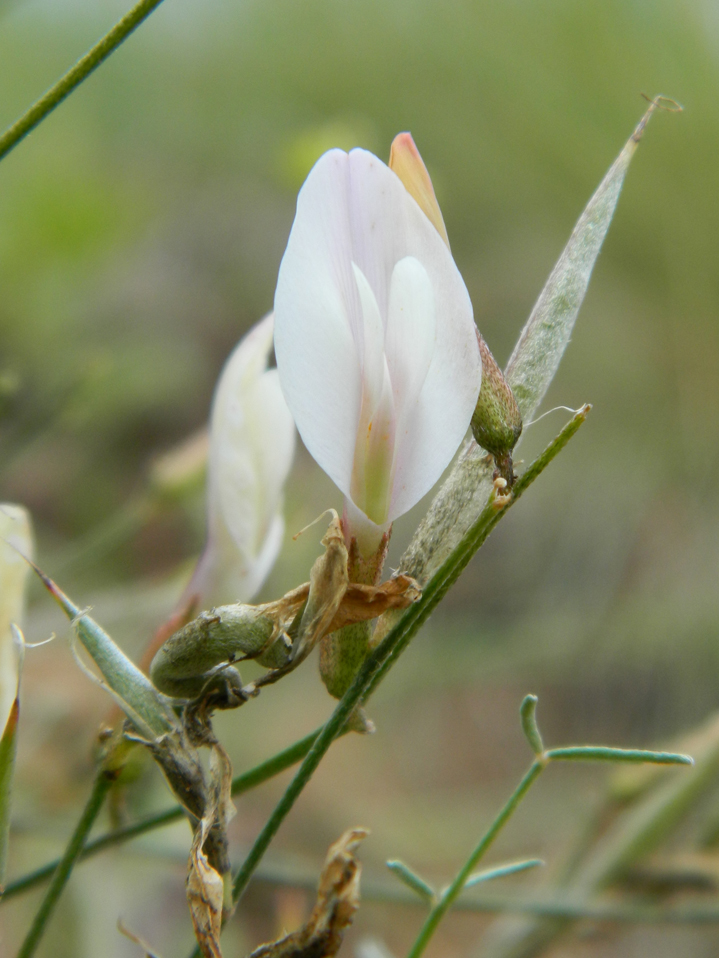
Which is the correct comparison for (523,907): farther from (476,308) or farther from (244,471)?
(476,308)

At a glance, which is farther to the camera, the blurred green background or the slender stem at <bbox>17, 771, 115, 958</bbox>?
the blurred green background

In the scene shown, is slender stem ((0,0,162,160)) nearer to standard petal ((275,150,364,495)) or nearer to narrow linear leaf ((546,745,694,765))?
standard petal ((275,150,364,495))

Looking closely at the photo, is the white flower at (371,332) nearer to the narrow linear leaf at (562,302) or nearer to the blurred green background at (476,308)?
the narrow linear leaf at (562,302)

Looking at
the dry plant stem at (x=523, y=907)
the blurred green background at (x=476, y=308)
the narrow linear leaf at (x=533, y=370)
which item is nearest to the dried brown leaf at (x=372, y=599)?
the narrow linear leaf at (x=533, y=370)

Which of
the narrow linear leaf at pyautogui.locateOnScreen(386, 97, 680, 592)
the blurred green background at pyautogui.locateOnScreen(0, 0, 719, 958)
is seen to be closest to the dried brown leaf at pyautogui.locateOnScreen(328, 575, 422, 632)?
the narrow linear leaf at pyautogui.locateOnScreen(386, 97, 680, 592)

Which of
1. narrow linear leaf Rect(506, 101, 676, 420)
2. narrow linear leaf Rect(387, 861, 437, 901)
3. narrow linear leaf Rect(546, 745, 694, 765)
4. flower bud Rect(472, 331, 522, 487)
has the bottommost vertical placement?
narrow linear leaf Rect(387, 861, 437, 901)

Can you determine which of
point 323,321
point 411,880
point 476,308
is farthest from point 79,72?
point 476,308
